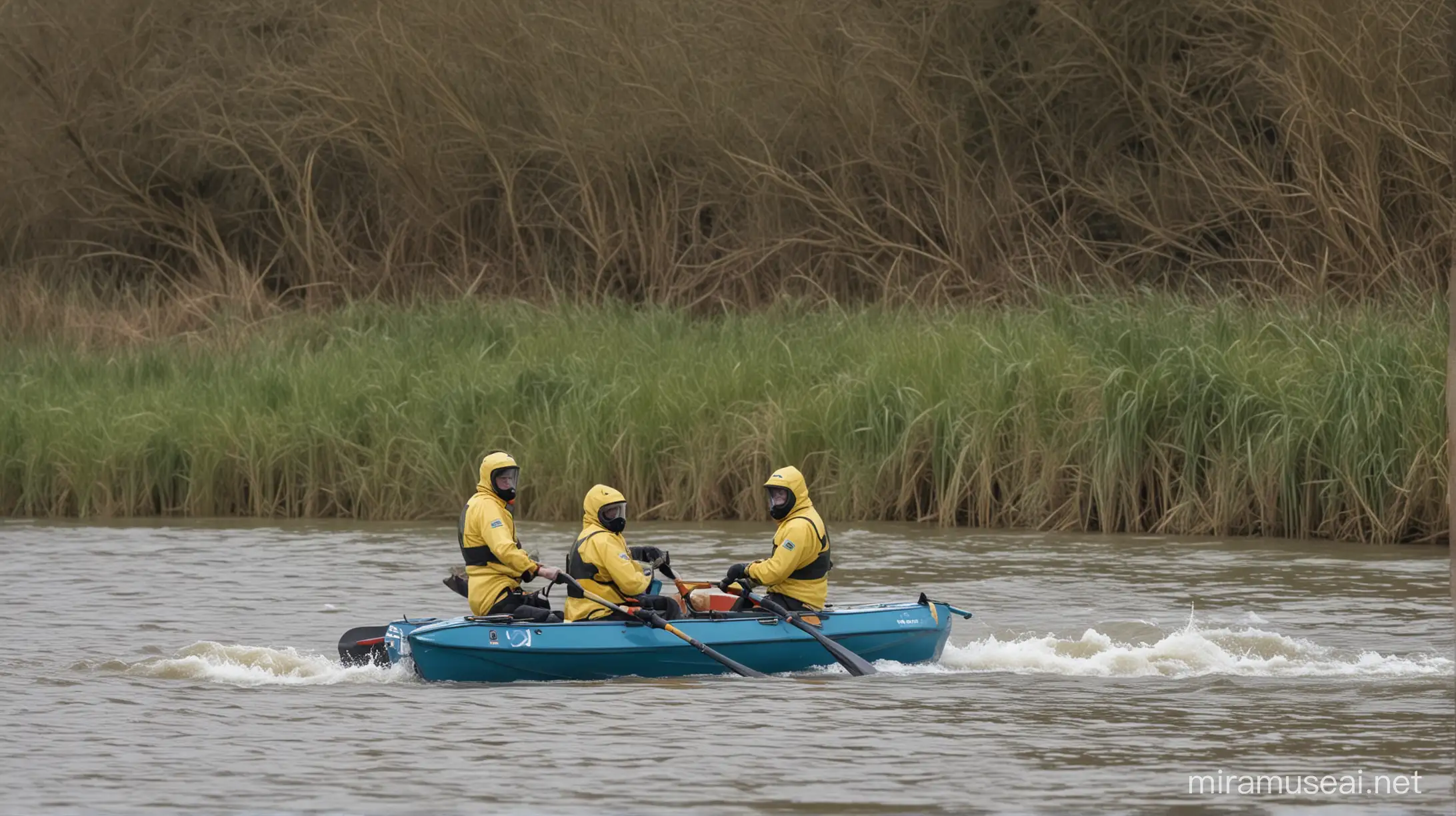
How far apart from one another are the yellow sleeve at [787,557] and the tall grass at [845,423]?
5188mm

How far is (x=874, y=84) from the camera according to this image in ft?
86.9

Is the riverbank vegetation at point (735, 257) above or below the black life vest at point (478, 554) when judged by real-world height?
above

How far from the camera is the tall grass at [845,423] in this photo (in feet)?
56.3

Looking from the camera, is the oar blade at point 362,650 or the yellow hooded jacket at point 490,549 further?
the yellow hooded jacket at point 490,549

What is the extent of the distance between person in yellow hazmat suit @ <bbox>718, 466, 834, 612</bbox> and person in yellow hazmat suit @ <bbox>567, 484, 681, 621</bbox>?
518mm

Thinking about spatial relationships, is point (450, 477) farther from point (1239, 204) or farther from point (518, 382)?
point (1239, 204)

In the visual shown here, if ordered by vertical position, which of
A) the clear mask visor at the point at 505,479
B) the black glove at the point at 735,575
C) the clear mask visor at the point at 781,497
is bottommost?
the black glove at the point at 735,575

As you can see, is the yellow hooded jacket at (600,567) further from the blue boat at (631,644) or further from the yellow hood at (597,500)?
the blue boat at (631,644)

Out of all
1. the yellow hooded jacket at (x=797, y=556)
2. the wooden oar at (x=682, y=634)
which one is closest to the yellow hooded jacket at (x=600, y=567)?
the wooden oar at (x=682, y=634)

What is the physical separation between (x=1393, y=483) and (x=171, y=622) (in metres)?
9.20

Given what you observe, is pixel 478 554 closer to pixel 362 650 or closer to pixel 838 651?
pixel 362 650

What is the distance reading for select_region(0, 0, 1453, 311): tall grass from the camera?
23438mm

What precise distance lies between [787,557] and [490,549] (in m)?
1.82

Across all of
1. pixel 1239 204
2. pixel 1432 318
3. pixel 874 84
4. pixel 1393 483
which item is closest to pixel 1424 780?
pixel 1393 483
